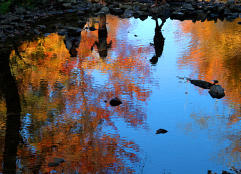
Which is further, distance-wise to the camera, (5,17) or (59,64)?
(5,17)

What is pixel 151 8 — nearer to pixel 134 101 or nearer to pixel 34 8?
pixel 34 8

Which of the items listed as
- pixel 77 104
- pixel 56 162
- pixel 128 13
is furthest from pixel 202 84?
pixel 128 13

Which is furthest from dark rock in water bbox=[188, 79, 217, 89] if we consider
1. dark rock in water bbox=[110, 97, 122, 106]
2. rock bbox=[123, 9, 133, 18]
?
rock bbox=[123, 9, 133, 18]

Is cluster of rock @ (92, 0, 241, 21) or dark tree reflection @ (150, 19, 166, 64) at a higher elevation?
cluster of rock @ (92, 0, 241, 21)

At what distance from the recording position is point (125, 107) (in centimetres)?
886

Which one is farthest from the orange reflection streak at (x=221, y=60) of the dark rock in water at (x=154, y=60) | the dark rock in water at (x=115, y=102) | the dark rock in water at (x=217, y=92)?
the dark rock in water at (x=115, y=102)

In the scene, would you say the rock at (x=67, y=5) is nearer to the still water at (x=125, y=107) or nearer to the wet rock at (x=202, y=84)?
the still water at (x=125, y=107)

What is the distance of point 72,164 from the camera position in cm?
638

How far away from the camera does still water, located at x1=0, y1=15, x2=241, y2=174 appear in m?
6.64

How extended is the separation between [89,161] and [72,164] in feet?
1.05

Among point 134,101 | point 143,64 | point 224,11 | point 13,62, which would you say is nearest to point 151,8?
point 224,11

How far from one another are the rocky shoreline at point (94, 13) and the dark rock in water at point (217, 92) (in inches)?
354

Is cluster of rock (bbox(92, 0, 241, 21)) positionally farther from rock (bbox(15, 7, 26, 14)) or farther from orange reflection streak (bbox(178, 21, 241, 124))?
rock (bbox(15, 7, 26, 14))

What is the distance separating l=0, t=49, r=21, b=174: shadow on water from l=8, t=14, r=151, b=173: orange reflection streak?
0.19 meters
